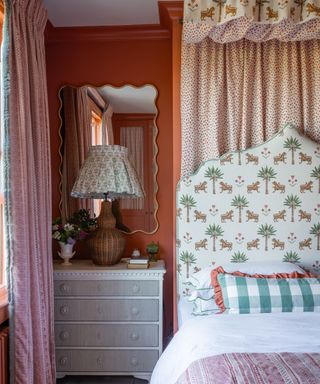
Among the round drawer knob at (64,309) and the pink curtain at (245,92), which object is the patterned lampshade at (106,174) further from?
the round drawer knob at (64,309)

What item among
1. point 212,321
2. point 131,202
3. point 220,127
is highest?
point 220,127

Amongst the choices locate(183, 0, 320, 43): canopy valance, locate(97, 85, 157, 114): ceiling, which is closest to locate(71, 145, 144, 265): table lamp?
locate(97, 85, 157, 114): ceiling

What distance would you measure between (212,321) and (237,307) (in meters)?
0.23

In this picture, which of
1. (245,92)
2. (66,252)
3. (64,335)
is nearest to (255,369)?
(64,335)

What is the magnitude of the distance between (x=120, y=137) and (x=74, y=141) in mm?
369

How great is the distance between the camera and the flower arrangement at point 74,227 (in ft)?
8.76

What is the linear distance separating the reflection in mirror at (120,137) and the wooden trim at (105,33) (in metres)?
0.40

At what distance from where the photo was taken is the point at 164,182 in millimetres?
2965

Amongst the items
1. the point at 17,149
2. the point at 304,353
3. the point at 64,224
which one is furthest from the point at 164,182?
the point at 304,353

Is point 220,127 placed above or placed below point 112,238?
above

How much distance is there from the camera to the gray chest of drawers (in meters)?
2.54

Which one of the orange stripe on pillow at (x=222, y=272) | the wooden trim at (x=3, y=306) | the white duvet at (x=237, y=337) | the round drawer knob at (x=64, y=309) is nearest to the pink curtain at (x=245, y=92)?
the orange stripe on pillow at (x=222, y=272)

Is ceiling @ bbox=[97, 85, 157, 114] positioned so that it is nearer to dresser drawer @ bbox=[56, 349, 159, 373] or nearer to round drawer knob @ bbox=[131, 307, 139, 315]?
round drawer knob @ bbox=[131, 307, 139, 315]

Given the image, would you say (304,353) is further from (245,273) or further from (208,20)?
(208,20)
